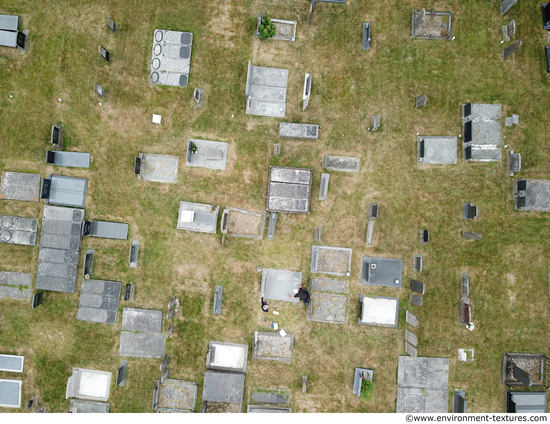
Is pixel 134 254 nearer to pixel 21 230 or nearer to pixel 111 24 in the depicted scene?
pixel 21 230

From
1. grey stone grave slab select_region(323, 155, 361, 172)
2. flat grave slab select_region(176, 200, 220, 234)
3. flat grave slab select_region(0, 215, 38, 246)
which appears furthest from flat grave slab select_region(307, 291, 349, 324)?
flat grave slab select_region(0, 215, 38, 246)

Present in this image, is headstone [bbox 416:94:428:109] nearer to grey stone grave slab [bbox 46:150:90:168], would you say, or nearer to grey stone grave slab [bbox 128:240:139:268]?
grey stone grave slab [bbox 128:240:139:268]

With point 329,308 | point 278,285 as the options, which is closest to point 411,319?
point 329,308

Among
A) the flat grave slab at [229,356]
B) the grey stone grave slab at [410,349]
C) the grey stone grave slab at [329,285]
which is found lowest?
the flat grave slab at [229,356]

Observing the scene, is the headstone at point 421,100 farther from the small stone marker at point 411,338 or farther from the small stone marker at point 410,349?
the small stone marker at point 410,349

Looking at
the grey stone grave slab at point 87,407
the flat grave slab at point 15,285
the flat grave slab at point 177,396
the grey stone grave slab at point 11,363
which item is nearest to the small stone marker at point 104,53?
the flat grave slab at point 15,285

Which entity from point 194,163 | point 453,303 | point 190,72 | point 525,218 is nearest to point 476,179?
point 525,218
